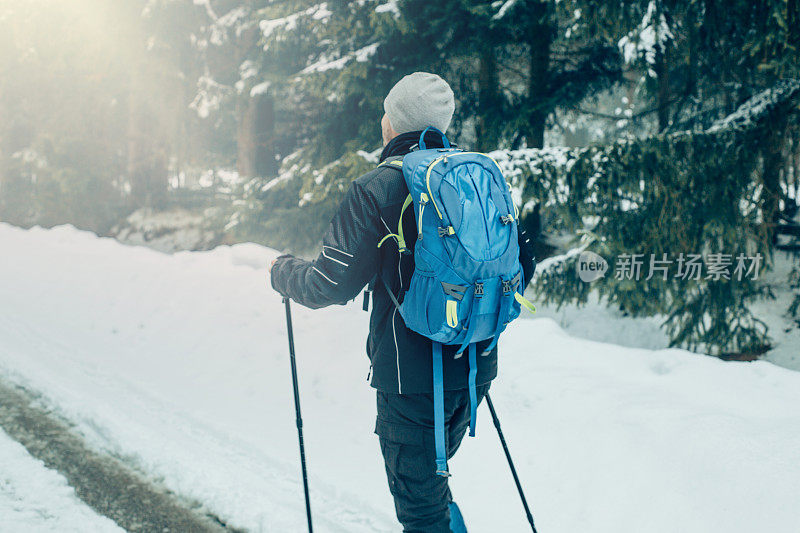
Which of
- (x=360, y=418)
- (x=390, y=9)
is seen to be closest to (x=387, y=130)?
(x=360, y=418)

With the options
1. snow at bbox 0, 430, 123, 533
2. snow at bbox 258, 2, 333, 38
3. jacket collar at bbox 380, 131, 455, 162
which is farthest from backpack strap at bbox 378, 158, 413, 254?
snow at bbox 258, 2, 333, 38

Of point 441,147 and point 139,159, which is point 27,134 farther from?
point 441,147

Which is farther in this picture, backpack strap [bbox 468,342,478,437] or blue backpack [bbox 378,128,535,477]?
backpack strap [bbox 468,342,478,437]

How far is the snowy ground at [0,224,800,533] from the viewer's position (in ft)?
11.6

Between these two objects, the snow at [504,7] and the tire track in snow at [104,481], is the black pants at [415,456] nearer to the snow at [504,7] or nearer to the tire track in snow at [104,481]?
the tire track in snow at [104,481]

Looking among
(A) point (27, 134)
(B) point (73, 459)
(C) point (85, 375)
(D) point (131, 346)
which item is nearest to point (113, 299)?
(D) point (131, 346)

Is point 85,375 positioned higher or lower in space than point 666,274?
lower

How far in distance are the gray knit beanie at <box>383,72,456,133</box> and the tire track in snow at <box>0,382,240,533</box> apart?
102 inches

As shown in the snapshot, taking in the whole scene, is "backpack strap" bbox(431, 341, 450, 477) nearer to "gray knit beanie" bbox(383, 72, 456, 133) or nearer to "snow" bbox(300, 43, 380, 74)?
"gray knit beanie" bbox(383, 72, 456, 133)

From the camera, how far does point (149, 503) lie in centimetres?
352

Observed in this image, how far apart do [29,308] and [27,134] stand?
46.0 feet

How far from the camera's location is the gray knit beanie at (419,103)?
92.0 inches

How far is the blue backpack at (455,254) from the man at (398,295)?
60mm

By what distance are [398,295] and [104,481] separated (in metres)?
2.71
